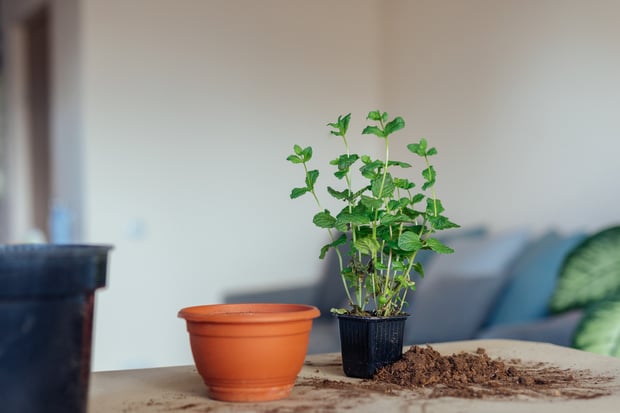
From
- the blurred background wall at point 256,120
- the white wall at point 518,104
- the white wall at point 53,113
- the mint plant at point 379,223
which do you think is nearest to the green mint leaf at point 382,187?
the mint plant at point 379,223

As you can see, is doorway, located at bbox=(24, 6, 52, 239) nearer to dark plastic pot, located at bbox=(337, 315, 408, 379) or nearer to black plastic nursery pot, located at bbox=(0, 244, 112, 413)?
dark plastic pot, located at bbox=(337, 315, 408, 379)

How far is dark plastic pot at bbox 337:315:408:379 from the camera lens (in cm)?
119

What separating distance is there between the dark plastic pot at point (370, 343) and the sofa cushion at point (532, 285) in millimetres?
1891

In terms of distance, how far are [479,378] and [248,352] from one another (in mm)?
360

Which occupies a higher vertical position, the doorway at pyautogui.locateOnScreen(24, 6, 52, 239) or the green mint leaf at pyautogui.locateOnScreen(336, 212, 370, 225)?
the doorway at pyautogui.locateOnScreen(24, 6, 52, 239)

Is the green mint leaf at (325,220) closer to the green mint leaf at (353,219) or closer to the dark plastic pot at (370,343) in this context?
the green mint leaf at (353,219)

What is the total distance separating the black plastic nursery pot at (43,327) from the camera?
80cm

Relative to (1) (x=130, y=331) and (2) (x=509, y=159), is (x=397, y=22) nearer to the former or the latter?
(2) (x=509, y=159)

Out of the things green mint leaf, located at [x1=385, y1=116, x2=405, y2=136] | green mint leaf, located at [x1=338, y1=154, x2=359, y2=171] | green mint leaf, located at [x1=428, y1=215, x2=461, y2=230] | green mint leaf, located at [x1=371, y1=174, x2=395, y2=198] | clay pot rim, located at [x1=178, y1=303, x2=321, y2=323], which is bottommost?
clay pot rim, located at [x1=178, y1=303, x2=321, y2=323]

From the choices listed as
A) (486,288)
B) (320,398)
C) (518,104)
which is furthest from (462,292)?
(320,398)

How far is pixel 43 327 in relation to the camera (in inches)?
32.0

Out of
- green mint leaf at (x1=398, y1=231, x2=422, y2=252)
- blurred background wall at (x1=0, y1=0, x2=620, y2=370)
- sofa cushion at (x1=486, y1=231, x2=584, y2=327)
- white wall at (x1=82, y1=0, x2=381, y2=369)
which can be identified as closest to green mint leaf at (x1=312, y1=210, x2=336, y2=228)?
green mint leaf at (x1=398, y1=231, x2=422, y2=252)

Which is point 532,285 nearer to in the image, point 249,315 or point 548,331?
point 548,331

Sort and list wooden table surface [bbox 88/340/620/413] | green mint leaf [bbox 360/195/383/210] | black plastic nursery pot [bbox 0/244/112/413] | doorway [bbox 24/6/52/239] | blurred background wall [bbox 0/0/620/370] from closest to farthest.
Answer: black plastic nursery pot [bbox 0/244/112/413] → wooden table surface [bbox 88/340/620/413] → green mint leaf [bbox 360/195/383/210] → blurred background wall [bbox 0/0/620/370] → doorway [bbox 24/6/52/239]
